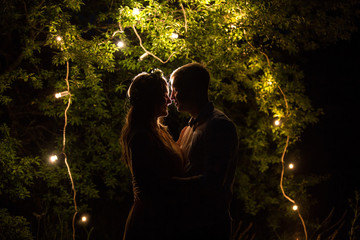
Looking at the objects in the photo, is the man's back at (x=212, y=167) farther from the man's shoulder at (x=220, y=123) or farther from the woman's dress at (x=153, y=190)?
the woman's dress at (x=153, y=190)

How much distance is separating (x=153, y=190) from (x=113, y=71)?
356 centimetres

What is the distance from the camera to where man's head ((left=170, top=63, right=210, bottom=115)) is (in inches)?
95.7

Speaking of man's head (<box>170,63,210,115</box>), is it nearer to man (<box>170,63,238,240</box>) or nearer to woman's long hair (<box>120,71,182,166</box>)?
man (<box>170,63,238,240</box>)

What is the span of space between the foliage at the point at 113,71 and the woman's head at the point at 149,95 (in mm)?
1989

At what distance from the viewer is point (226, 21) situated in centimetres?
477

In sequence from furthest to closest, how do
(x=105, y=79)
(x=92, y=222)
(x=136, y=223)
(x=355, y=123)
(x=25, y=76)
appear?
(x=355, y=123) → (x=92, y=222) → (x=105, y=79) → (x=25, y=76) → (x=136, y=223)

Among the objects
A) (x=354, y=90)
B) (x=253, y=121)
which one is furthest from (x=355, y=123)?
(x=253, y=121)

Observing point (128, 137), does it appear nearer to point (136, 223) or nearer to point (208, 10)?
point (136, 223)

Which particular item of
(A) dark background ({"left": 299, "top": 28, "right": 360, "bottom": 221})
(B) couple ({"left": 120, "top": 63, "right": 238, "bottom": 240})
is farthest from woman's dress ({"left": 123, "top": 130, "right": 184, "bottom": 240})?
(A) dark background ({"left": 299, "top": 28, "right": 360, "bottom": 221})

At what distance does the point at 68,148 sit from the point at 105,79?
1589 mm

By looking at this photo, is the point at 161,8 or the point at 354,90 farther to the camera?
the point at 354,90

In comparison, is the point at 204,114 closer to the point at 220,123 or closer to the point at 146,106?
the point at 220,123

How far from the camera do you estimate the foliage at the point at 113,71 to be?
4.71m

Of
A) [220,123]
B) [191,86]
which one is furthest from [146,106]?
[220,123]
